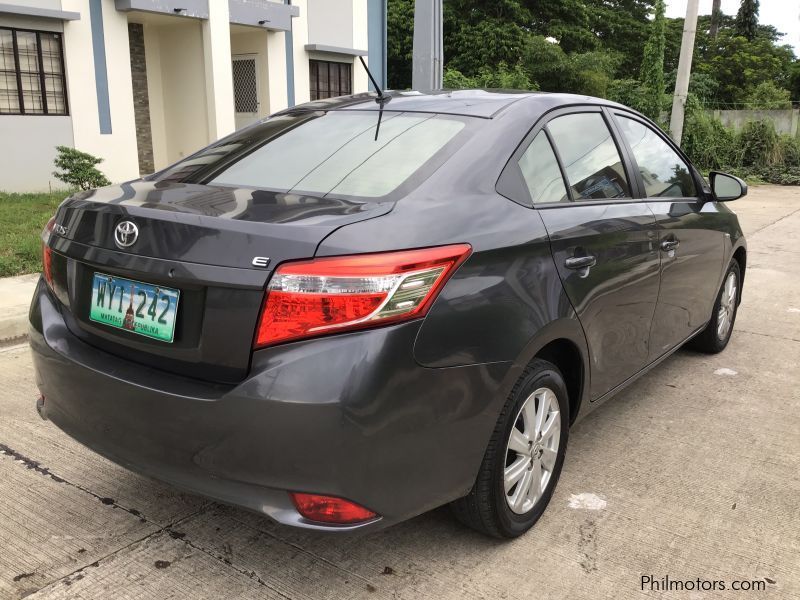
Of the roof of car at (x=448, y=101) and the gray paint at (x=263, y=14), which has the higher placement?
the gray paint at (x=263, y=14)

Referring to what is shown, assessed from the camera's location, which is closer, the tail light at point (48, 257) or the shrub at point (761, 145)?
the tail light at point (48, 257)

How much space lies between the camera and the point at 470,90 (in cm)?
326

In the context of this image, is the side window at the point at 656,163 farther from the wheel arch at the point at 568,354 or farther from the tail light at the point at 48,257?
the tail light at the point at 48,257

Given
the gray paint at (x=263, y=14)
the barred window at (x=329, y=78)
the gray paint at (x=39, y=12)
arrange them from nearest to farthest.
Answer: the gray paint at (x=39, y=12) → the gray paint at (x=263, y=14) → the barred window at (x=329, y=78)

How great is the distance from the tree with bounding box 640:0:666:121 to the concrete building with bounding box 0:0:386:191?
8.13 m

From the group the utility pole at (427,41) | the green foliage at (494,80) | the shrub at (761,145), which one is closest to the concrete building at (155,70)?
the green foliage at (494,80)

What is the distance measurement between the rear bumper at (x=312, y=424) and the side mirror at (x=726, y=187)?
103 inches

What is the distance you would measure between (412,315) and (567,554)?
116 centimetres

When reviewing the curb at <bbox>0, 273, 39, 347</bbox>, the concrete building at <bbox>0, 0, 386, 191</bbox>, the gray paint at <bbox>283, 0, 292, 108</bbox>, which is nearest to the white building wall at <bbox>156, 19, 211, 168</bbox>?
the concrete building at <bbox>0, 0, 386, 191</bbox>

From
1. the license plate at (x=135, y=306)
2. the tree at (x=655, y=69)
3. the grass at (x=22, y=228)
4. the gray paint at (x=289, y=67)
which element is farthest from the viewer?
the tree at (x=655, y=69)

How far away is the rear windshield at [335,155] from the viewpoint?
251cm

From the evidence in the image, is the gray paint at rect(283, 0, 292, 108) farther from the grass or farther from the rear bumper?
the rear bumper

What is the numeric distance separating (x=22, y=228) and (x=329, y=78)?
36.4 feet

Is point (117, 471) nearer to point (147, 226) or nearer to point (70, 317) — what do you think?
point (70, 317)
